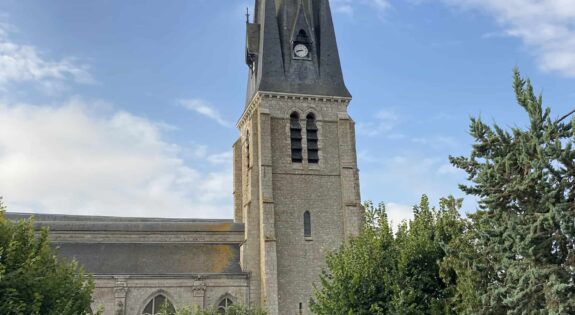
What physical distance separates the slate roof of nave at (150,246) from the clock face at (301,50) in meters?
10.5

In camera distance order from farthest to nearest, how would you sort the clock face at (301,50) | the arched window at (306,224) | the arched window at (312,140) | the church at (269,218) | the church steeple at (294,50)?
the clock face at (301,50) < the church steeple at (294,50) < the arched window at (312,140) < the arched window at (306,224) < the church at (269,218)

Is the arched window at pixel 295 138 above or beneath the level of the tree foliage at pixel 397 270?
above

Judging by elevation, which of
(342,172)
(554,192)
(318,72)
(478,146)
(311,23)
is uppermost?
(311,23)

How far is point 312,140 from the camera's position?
35.3 meters

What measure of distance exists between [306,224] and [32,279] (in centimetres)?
1990

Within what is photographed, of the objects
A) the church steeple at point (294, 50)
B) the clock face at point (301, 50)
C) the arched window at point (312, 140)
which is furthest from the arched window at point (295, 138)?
the clock face at point (301, 50)

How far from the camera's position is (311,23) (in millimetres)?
37281

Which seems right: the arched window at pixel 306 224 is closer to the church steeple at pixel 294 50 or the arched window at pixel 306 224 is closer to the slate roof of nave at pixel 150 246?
the slate roof of nave at pixel 150 246

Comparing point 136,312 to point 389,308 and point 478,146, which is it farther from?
point 478,146

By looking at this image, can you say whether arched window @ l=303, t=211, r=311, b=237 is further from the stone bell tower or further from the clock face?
the clock face

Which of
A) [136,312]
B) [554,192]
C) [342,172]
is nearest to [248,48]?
[342,172]

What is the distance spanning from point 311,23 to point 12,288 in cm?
2655

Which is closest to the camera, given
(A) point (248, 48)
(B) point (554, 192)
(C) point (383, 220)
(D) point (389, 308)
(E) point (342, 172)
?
(B) point (554, 192)

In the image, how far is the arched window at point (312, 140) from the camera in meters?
34.9
